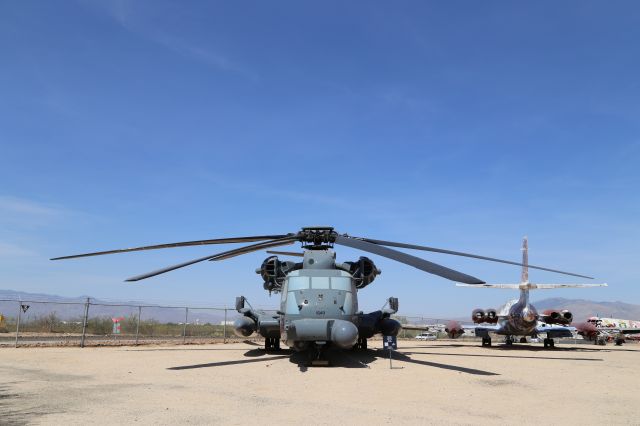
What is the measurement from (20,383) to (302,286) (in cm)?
763

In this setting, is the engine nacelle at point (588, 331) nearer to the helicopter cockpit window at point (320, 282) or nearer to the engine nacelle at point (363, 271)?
the engine nacelle at point (363, 271)

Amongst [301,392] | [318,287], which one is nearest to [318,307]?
[318,287]

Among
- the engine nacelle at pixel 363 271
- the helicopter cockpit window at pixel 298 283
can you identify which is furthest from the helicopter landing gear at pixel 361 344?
the helicopter cockpit window at pixel 298 283

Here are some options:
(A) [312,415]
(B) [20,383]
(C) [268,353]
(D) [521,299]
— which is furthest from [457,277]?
(D) [521,299]

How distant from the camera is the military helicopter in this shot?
12.7 meters

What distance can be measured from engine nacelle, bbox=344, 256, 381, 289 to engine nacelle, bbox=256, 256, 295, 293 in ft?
7.61

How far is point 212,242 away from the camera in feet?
46.1

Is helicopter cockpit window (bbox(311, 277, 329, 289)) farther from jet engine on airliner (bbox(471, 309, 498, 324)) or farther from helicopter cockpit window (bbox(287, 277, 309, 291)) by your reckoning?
jet engine on airliner (bbox(471, 309, 498, 324))

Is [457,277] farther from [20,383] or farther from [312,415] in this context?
[20,383]

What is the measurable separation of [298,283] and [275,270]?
114 inches

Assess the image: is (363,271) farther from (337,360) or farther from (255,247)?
(255,247)

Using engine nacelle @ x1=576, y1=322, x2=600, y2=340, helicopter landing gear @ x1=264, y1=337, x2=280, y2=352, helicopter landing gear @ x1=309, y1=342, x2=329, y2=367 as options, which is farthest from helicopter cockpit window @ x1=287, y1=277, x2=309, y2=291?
engine nacelle @ x1=576, y1=322, x2=600, y2=340

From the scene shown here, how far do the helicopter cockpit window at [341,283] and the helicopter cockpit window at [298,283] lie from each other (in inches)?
32.9

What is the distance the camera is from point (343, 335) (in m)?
12.6
